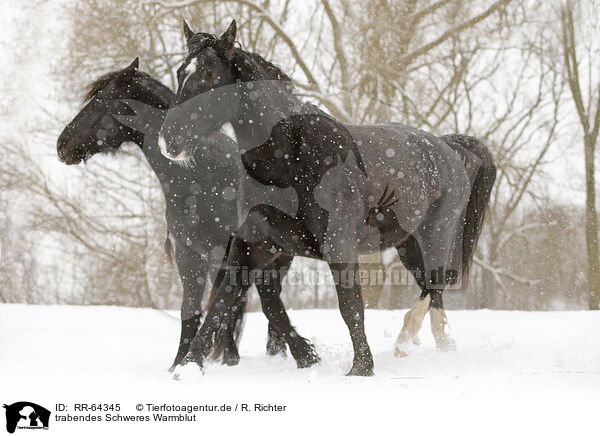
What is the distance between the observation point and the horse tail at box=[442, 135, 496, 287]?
607 centimetres

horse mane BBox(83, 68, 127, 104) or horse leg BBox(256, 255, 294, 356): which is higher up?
horse mane BBox(83, 68, 127, 104)

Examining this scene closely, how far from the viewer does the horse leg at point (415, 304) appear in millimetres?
5535

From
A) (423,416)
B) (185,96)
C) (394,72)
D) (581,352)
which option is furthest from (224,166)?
(394,72)

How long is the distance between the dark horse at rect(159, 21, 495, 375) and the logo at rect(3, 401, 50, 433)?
3.79 ft

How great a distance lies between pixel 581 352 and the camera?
199 inches

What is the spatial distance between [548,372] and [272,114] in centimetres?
244

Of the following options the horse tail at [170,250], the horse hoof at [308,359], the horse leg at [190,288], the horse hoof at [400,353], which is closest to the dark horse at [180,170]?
the horse leg at [190,288]

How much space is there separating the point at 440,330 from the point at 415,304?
31 centimetres

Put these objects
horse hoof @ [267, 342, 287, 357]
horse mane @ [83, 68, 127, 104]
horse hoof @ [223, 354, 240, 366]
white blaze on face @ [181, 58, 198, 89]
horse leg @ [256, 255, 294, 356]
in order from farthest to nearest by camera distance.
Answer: horse hoof @ [267, 342, 287, 357]
horse hoof @ [223, 354, 240, 366]
horse leg @ [256, 255, 294, 356]
horse mane @ [83, 68, 127, 104]
white blaze on face @ [181, 58, 198, 89]

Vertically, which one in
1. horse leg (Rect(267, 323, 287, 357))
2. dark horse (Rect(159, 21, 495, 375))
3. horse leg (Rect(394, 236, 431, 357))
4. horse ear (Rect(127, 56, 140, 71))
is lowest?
horse leg (Rect(267, 323, 287, 357))

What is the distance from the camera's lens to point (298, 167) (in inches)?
160

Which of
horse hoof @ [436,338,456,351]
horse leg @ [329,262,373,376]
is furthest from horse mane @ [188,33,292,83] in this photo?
horse hoof @ [436,338,456,351]

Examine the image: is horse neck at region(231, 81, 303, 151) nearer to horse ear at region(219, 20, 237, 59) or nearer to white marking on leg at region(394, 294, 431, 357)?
horse ear at region(219, 20, 237, 59)

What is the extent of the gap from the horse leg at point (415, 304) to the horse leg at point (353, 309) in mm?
1302
